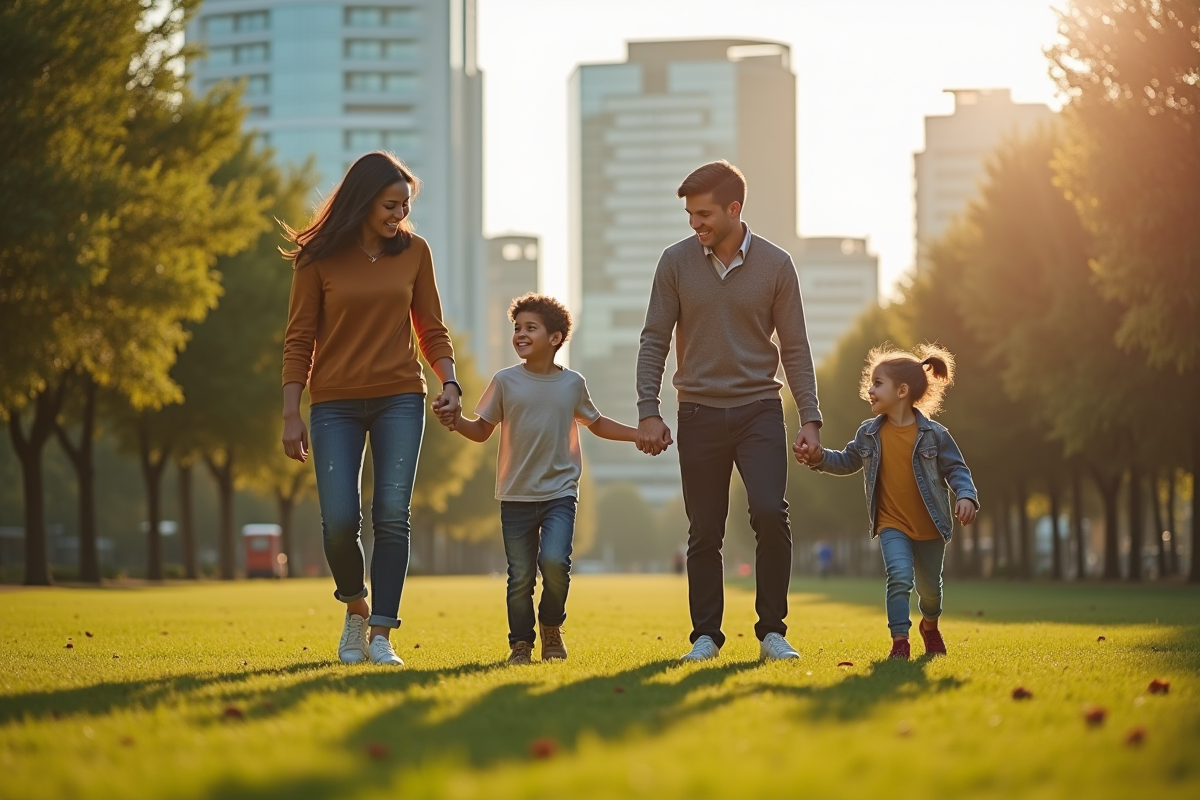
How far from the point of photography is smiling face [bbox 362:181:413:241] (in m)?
7.80

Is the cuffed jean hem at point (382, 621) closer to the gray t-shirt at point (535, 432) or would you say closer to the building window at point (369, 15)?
the gray t-shirt at point (535, 432)

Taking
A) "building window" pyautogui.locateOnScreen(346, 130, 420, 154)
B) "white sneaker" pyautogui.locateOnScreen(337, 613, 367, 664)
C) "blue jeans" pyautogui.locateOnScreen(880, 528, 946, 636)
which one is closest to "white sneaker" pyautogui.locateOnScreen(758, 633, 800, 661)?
"blue jeans" pyautogui.locateOnScreen(880, 528, 946, 636)

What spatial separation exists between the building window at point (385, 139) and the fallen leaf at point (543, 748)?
160787 millimetres

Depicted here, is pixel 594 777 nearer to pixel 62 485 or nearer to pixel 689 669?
pixel 689 669

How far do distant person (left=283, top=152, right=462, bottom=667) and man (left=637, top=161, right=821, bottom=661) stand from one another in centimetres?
121

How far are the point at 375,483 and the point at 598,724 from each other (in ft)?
11.1

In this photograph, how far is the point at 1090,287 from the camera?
28.0m

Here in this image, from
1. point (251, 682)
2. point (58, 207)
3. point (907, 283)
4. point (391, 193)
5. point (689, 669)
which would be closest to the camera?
point (251, 682)

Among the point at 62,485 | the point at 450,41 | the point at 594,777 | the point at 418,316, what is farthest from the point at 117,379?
Result: the point at 450,41

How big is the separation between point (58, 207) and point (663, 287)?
15.4 m

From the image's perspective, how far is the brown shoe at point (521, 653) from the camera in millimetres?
7789

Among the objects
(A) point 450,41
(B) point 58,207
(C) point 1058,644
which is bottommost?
(C) point 1058,644

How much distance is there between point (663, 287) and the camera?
8.23 metres

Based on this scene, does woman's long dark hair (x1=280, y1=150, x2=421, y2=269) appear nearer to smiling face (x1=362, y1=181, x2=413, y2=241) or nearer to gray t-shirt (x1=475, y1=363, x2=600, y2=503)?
smiling face (x1=362, y1=181, x2=413, y2=241)
